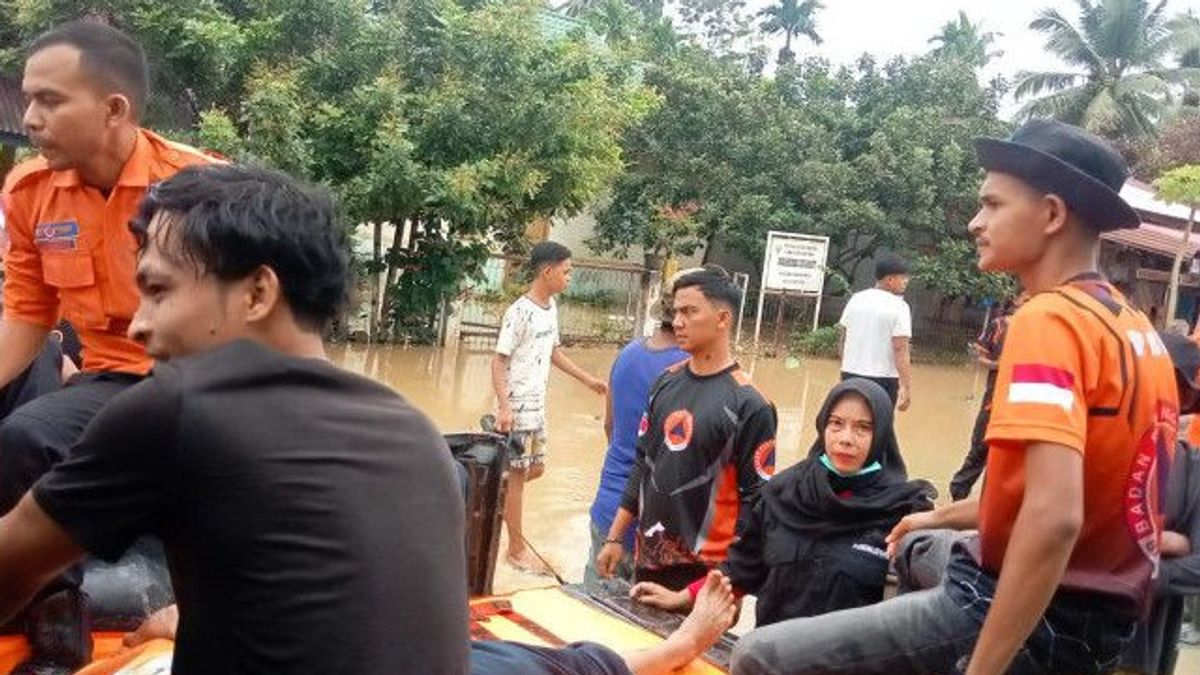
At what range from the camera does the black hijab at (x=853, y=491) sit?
3195 millimetres

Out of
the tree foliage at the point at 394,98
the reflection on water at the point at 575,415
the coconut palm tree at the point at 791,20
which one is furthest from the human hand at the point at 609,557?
the coconut palm tree at the point at 791,20

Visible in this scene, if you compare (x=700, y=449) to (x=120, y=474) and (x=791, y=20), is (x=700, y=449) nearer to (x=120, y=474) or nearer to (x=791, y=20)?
(x=120, y=474)

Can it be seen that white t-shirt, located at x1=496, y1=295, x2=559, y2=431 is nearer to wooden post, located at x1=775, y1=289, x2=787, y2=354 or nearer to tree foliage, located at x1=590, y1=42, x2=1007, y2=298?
wooden post, located at x1=775, y1=289, x2=787, y2=354

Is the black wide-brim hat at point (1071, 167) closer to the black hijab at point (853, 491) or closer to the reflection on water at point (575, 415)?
the black hijab at point (853, 491)

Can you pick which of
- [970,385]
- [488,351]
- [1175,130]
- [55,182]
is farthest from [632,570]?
[1175,130]

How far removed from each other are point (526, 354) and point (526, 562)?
1087mm

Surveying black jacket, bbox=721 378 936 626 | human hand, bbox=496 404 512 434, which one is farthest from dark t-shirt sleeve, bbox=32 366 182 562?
human hand, bbox=496 404 512 434

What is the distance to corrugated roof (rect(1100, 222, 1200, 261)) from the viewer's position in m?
16.4

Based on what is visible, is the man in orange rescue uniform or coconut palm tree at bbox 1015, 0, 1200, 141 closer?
the man in orange rescue uniform

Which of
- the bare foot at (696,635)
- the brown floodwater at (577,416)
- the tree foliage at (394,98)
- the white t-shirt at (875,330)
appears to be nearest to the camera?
the bare foot at (696,635)

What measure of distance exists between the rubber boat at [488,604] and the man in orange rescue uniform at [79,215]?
0.97ft

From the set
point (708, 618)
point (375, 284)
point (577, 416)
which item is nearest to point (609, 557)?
point (708, 618)

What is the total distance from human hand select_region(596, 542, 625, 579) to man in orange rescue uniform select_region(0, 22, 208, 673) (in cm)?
197

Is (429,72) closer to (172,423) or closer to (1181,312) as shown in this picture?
(172,423)
